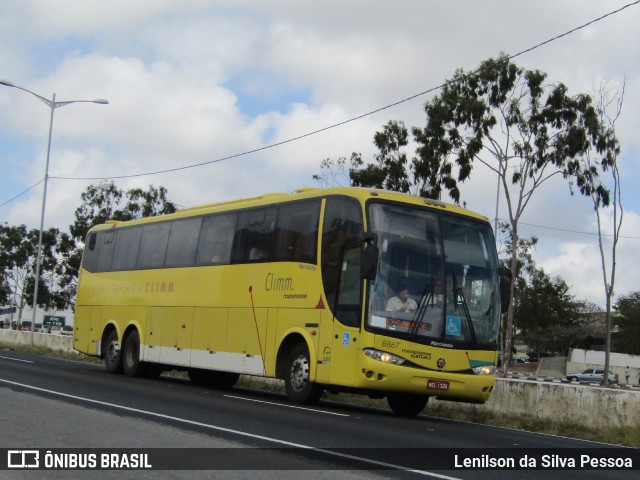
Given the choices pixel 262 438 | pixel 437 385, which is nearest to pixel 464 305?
pixel 437 385

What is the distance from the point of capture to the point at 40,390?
611 inches

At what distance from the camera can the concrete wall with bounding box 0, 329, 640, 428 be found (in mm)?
15492

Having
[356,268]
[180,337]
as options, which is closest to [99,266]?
[180,337]

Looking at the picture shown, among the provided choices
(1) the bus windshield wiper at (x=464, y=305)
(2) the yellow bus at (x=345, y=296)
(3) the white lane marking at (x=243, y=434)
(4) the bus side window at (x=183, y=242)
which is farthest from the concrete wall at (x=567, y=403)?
(3) the white lane marking at (x=243, y=434)

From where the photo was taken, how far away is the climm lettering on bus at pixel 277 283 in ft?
55.7

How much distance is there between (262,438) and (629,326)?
85.8 metres

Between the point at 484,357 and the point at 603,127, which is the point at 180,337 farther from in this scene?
the point at 603,127

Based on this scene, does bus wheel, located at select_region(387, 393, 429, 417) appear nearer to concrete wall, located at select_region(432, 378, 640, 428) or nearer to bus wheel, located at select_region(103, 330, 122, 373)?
concrete wall, located at select_region(432, 378, 640, 428)

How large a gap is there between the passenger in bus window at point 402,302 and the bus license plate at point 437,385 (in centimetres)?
121

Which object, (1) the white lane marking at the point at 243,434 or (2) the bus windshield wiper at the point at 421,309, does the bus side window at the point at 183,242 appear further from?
(2) the bus windshield wiper at the point at 421,309

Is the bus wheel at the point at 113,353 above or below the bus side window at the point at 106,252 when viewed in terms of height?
below

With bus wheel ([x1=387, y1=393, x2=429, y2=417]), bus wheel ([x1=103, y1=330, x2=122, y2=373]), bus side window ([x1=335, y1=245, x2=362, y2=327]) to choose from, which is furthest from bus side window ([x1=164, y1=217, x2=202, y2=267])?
bus wheel ([x1=387, y1=393, x2=429, y2=417])

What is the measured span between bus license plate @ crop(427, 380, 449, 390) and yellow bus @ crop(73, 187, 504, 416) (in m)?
0.02

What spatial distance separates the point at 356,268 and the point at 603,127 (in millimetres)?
24440
